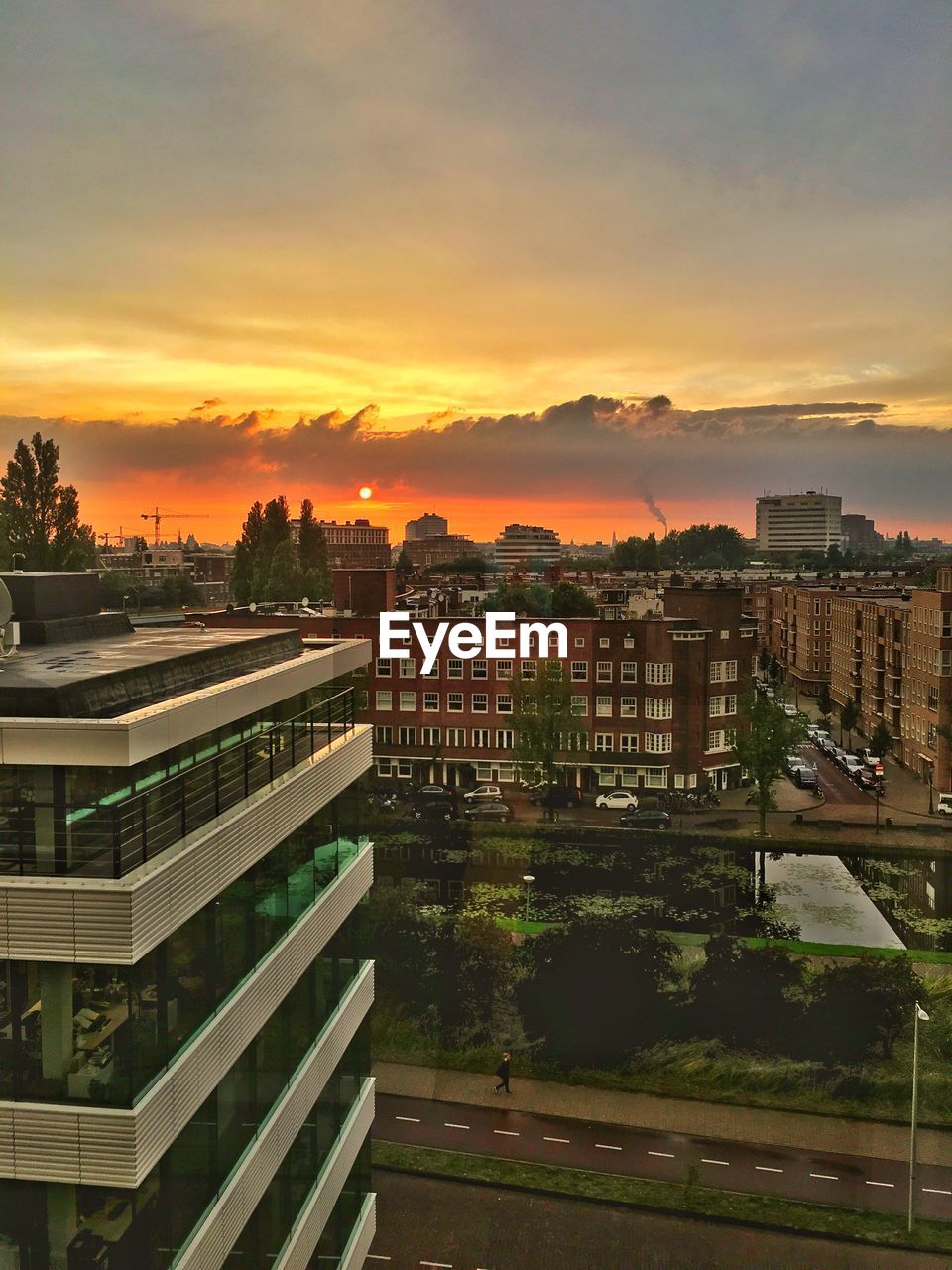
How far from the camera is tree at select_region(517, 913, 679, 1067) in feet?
68.9

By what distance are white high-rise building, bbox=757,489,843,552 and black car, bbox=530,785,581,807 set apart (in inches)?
6001

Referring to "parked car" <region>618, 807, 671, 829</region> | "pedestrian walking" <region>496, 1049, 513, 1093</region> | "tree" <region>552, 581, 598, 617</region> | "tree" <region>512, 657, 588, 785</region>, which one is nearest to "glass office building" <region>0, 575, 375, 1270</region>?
"pedestrian walking" <region>496, 1049, 513, 1093</region>

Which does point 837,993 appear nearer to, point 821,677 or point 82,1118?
point 82,1118

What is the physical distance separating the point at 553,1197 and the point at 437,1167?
2.10 metres

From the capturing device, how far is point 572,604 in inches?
2116

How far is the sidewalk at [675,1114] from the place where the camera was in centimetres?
1806

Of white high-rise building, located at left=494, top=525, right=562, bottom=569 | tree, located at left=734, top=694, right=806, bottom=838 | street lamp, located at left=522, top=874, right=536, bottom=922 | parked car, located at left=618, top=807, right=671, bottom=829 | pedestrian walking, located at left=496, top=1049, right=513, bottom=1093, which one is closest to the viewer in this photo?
pedestrian walking, located at left=496, top=1049, right=513, bottom=1093

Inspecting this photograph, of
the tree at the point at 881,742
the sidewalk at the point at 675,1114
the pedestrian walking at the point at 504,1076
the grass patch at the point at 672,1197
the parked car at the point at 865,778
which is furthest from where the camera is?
the tree at the point at 881,742

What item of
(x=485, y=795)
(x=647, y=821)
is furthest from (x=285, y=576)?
(x=647, y=821)

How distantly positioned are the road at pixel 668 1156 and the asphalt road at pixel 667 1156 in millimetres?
17

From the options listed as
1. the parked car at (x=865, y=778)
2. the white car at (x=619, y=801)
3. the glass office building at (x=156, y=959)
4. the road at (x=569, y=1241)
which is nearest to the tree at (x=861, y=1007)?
the road at (x=569, y=1241)

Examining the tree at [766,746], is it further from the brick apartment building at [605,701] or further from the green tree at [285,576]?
the green tree at [285,576]

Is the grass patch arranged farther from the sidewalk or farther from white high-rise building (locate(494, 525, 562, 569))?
white high-rise building (locate(494, 525, 562, 569))

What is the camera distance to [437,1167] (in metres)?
17.2
